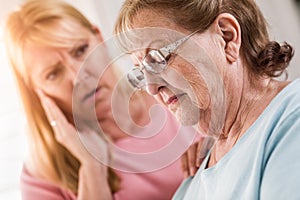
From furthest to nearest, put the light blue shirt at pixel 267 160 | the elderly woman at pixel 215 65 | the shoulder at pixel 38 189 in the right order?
the shoulder at pixel 38 189
the elderly woman at pixel 215 65
the light blue shirt at pixel 267 160

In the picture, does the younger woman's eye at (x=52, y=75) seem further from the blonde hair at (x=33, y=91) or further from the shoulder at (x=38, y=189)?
the shoulder at (x=38, y=189)

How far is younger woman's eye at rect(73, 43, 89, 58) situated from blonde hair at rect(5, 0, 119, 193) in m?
0.02

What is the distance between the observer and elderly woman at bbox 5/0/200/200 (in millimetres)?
1069

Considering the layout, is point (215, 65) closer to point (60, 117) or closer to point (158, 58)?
point (158, 58)

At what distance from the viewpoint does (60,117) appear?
1.08 metres

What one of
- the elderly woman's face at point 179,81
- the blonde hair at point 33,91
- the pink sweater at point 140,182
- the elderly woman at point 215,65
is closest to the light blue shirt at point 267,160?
the elderly woman at point 215,65

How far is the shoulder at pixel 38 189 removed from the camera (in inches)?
41.7

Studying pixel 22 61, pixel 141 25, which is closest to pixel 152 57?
pixel 141 25

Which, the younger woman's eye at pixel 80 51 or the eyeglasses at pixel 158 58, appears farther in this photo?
the younger woman's eye at pixel 80 51

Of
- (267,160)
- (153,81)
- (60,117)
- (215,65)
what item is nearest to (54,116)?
(60,117)

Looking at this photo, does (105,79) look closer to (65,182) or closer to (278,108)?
(65,182)

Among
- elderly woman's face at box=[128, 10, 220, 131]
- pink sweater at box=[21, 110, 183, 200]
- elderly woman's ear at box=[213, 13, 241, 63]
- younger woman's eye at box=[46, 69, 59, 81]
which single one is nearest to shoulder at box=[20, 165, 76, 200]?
pink sweater at box=[21, 110, 183, 200]

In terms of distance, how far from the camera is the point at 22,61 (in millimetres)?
1080

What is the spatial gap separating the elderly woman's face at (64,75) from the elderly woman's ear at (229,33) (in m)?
0.36
